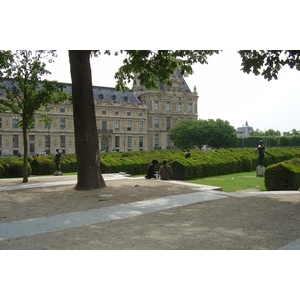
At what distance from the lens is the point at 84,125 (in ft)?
36.1

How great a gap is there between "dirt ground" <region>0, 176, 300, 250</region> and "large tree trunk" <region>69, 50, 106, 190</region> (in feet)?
4.43

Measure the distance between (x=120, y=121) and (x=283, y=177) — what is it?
235 ft

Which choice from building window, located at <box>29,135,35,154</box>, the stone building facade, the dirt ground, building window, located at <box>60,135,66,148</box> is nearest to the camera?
the dirt ground

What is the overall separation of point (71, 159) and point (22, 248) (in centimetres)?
2090

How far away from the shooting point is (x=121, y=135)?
8194 centimetres

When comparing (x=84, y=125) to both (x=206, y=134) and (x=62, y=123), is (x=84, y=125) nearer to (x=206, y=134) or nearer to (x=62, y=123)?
(x=206, y=134)

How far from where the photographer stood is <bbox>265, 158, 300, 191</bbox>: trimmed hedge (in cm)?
1096

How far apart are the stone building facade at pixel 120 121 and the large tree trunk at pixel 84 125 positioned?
178 feet

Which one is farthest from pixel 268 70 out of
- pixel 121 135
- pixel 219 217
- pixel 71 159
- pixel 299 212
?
pixel 121 135

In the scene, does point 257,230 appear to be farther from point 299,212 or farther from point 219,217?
point 299,212

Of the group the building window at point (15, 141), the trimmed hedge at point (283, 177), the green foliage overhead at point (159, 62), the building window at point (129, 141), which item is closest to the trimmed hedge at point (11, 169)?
the green foliage overhead at point (159, 62)

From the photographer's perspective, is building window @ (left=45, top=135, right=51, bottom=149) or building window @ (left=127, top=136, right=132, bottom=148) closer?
building window @ (left=45, top=135, right=51, bottom=149)

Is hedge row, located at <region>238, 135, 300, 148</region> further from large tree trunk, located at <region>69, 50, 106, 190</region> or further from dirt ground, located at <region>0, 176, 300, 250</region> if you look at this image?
dirt ground, located at <region>0, 176, 300, 250</region>

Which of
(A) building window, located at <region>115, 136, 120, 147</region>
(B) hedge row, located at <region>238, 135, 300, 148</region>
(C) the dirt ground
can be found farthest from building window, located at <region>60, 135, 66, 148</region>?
(C) the dirt ground
